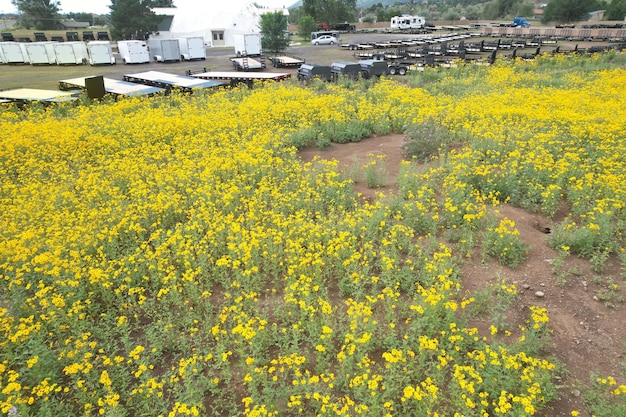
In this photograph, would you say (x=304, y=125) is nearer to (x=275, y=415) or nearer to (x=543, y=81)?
(x=275, y=415)

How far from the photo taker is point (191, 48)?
3872 cm

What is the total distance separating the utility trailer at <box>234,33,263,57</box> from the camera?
128 ft

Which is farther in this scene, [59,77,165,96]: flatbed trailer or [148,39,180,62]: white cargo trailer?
[148,39,180,62]: white cargo trailer

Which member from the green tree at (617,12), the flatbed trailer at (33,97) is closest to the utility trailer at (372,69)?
the flatbed trailer at (33,97)

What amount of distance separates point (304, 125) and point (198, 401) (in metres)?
10.7

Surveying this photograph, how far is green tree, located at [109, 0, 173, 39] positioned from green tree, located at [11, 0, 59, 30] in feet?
144

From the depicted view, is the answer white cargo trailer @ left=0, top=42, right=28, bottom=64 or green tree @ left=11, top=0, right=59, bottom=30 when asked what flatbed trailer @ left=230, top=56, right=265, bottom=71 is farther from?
green tree @ left=11, top=0, right=59, bottom=30

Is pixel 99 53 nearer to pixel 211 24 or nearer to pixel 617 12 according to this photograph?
pixel 211 24

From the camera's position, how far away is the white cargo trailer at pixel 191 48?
3825 cm

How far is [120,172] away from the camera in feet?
31.8

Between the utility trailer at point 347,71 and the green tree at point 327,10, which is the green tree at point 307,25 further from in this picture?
the utility trailer at point 347,71

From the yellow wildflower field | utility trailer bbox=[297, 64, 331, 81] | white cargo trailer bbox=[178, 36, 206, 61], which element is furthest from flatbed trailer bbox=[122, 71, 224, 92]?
white cargo trailer bbox=[178, 36, 206, 61]

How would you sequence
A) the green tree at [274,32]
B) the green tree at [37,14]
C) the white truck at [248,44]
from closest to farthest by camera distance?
the white truck at [248,44], the green tree at [274,32], the green tree at [37,14]

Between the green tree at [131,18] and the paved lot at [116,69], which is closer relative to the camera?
the paved lot at [116,69]
